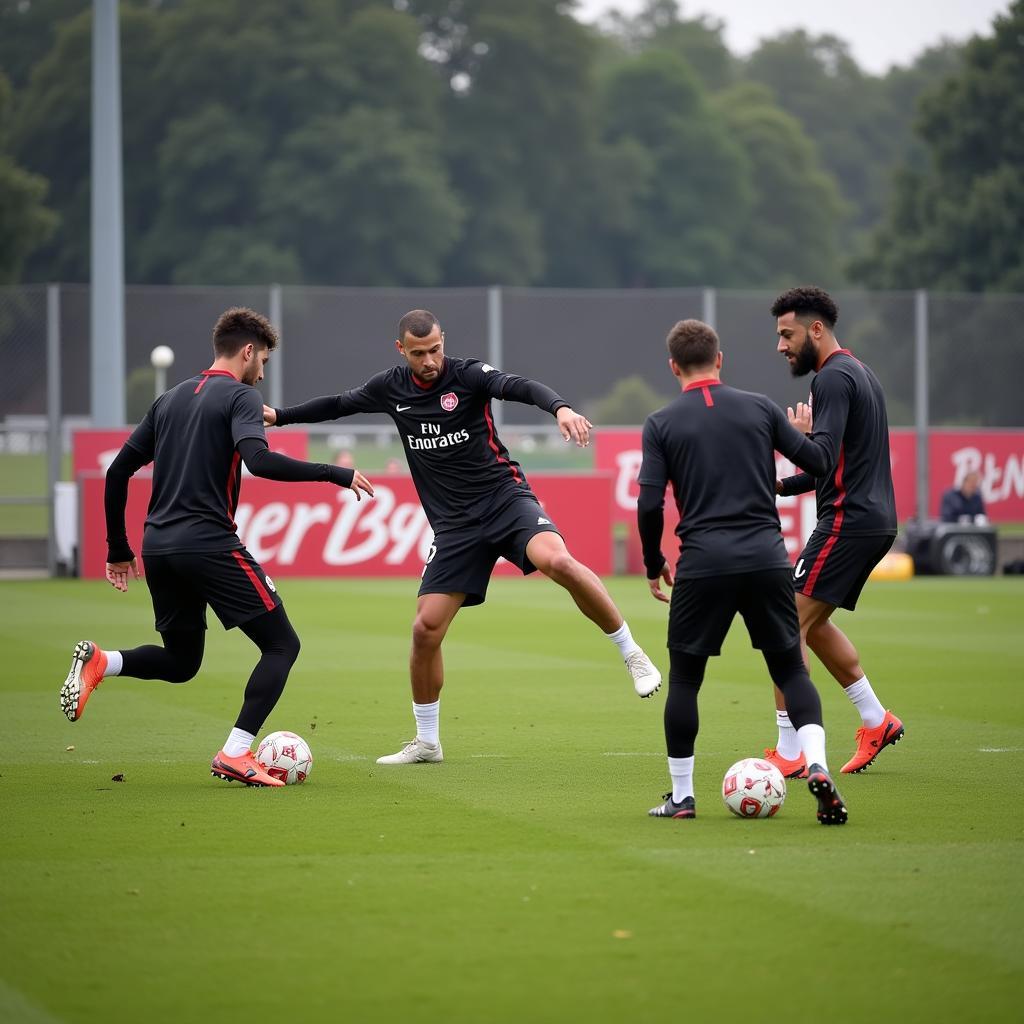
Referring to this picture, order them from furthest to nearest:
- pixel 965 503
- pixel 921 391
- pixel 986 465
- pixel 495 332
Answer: pixel 921 391 → pixel 986 465 → pixel 495 332 → pixel 965 503

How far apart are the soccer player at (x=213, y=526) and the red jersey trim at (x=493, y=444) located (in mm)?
942

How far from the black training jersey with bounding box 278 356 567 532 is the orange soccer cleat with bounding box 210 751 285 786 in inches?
58.7

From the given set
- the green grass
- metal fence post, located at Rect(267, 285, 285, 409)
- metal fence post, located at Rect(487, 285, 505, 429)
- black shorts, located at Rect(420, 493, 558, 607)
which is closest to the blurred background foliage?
metal fence post, located at Rect(267, 285, 285, 409)

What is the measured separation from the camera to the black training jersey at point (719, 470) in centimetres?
695

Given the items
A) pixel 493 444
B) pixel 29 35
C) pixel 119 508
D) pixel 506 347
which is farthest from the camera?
pixel 29 35

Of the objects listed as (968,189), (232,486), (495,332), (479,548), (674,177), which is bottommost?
(479,548)

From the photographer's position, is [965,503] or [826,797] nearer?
[826,797]

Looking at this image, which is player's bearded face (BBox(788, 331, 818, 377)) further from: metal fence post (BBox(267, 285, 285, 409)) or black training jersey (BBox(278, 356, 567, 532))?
metal fence post (BBox(267, 285, 285, 409))

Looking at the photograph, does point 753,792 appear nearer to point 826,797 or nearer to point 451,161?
point 826,797

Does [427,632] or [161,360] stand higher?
[161,360]

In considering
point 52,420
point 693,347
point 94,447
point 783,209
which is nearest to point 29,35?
point 783,209

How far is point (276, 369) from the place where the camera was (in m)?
27.4

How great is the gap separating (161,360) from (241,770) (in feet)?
66.1

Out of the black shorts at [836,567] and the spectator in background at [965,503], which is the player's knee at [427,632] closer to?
the black shorts at [836,567]
